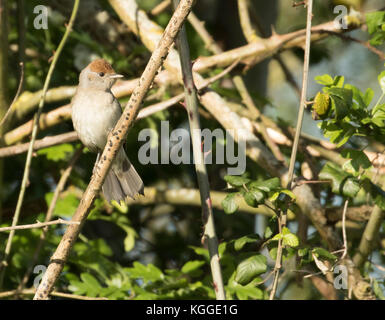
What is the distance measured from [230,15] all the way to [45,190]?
109 inches

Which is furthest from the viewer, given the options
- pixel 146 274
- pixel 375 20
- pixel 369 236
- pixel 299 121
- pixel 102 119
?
Result: pixel 102 119

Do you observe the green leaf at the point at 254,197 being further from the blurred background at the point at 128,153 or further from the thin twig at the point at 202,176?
the blurred background at the point at 128,153

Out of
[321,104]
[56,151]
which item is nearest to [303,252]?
[321,104]

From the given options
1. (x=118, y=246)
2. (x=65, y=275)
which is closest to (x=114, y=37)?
(x=118, y=246)

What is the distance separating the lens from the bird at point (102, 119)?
13.6 feet

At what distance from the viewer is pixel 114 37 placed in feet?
19.4

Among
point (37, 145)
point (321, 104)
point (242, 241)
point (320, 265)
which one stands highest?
point (37, 145)

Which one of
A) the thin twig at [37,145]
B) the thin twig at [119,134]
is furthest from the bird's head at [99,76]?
the thin twig at [119,134]

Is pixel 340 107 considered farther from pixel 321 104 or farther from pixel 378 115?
pixel 378 115

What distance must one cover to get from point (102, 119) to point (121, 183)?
50 cm

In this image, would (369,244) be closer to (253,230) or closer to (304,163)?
(304,163)

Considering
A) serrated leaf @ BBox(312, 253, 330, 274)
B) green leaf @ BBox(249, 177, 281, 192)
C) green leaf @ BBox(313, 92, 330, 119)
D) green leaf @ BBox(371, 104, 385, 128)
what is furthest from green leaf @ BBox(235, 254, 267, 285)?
green leaf @ BBox(371, 104, 385, 128)

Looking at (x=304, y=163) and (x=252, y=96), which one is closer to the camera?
(x=304, y=163)

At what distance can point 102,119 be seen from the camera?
4301mm
